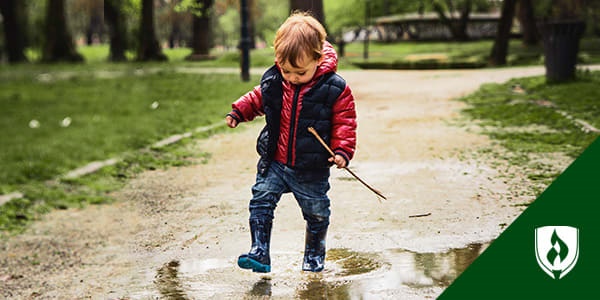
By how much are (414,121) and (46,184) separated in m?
5.04

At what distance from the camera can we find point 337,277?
13.3 feet

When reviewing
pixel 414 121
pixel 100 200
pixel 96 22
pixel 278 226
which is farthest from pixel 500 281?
pixel 96 22

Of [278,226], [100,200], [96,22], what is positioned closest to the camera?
[278,226]

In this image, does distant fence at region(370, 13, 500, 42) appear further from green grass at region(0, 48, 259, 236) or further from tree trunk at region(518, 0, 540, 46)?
green grass at region(0, 48, 259, 236)

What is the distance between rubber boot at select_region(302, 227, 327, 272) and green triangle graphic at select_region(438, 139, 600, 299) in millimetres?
684

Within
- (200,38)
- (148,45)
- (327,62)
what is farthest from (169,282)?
(200,38)

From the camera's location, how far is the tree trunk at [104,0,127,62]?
35812mm

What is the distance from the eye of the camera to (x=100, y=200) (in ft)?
25.2

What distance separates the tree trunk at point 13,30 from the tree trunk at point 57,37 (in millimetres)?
1042

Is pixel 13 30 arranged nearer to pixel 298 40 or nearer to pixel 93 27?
pixel 298 40

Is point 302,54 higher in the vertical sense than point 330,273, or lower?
higher

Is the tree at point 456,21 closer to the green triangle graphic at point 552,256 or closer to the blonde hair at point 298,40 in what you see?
the green triangle graphic at point 552,256

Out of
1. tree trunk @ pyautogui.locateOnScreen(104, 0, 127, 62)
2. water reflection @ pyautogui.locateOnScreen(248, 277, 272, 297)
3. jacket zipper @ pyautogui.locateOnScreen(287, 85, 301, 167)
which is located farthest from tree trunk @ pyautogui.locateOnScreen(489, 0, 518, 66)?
jacket zipper @ pyautogui.locateOnScreen(287, 85, 301, 167)

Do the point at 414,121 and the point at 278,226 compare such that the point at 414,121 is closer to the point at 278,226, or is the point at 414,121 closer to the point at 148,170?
the point at 148,170
